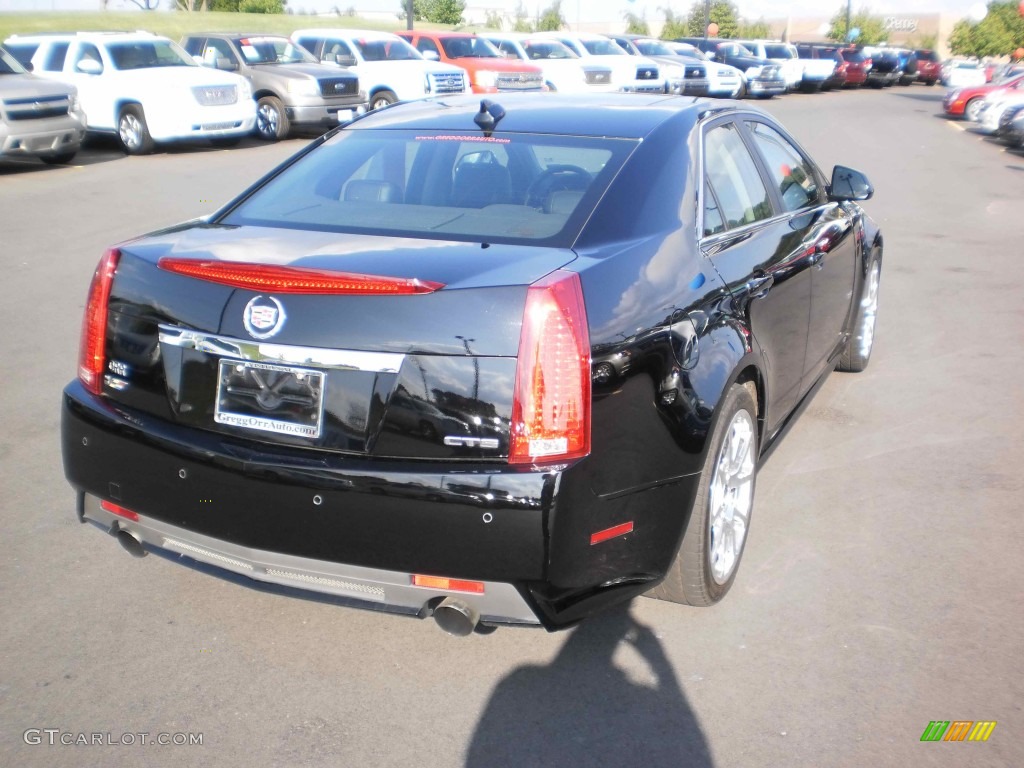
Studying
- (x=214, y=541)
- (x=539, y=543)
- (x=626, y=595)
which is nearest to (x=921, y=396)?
(x=626, y=595)

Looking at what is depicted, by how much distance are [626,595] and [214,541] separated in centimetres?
128

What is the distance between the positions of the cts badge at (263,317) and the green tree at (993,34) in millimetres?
73446

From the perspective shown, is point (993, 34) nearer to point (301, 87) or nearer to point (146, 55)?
point (301, 87)

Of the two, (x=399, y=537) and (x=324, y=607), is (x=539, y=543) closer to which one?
(x=399, y=537)

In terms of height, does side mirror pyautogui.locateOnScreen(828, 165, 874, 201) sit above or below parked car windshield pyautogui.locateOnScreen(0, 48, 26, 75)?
above

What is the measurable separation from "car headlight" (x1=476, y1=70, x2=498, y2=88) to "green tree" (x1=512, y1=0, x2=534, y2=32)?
2074 inches

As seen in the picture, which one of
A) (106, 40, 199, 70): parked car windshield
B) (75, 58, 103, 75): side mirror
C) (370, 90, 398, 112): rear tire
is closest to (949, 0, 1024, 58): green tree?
(370, 90, 398, 112): rear tire

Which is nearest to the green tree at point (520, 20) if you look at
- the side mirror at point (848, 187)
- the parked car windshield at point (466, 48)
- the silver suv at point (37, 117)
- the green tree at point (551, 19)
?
the green tree at point (551, 19)

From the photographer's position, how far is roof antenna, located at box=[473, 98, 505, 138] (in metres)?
4.29

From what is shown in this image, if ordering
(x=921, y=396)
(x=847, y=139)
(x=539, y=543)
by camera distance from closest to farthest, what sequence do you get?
(x=539, y=543)
(x=921, y=396)
(x=847, y=139)

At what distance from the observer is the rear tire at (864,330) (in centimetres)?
654

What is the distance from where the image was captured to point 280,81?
19.6 m

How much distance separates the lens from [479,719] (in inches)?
129

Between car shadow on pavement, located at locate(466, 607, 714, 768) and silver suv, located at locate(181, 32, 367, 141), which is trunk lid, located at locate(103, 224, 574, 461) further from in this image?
silver suv, located at locate(181, 32, 367, 141)
